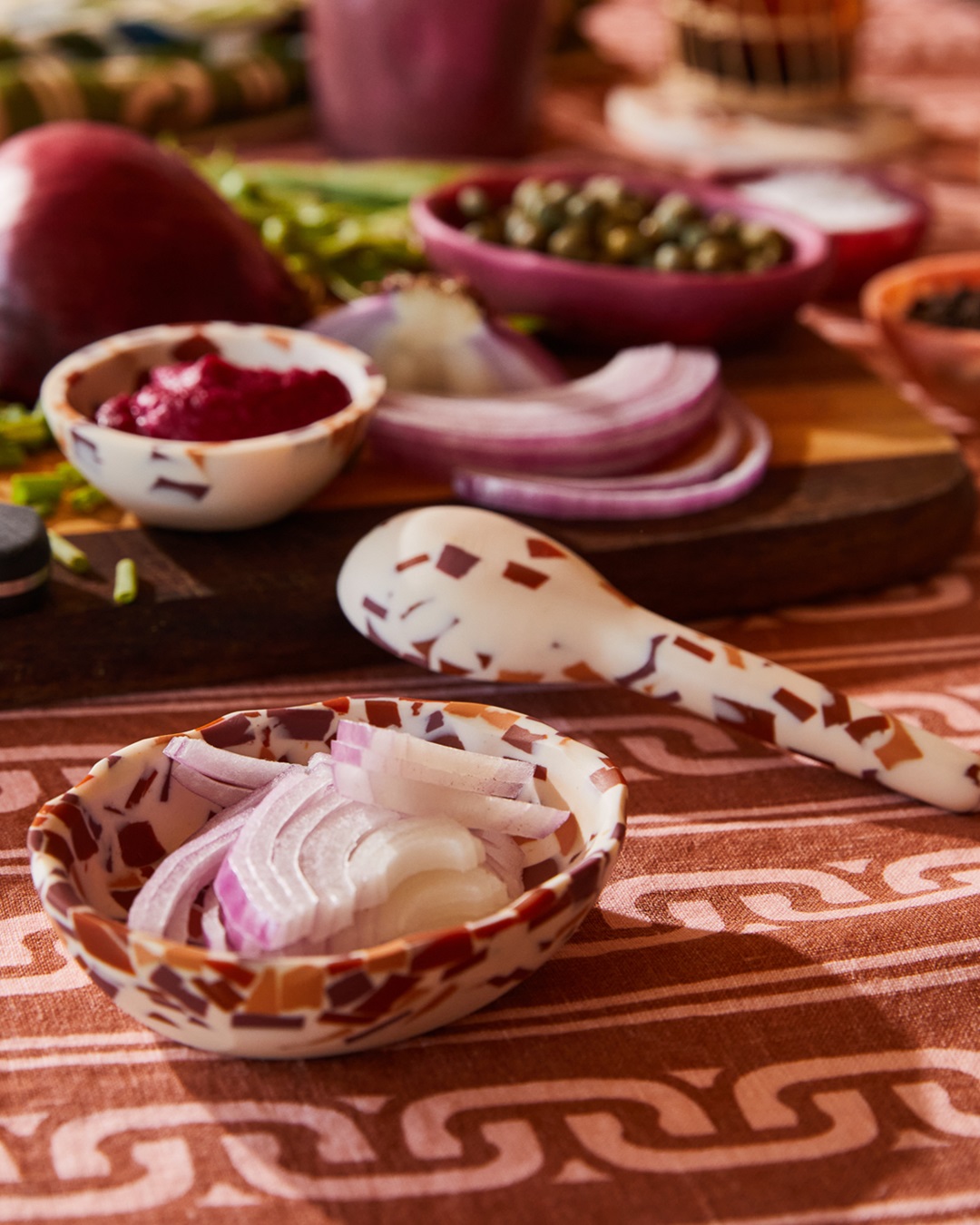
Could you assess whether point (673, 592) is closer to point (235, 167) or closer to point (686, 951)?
point (686, 951)

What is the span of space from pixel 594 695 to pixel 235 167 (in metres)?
1.38

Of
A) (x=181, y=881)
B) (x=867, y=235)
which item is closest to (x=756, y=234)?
(x=867, y=235)

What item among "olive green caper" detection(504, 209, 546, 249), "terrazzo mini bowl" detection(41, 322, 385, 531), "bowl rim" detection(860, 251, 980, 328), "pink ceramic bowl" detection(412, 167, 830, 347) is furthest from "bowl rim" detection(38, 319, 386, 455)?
"bowl rim" detection(860, 251, 980, 328)

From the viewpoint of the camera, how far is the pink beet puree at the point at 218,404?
4.11 feet

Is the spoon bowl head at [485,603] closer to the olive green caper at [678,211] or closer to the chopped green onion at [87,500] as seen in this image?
the chopped green onion at [87,500]

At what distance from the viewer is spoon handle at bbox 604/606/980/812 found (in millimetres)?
1058

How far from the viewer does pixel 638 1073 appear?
0.82m

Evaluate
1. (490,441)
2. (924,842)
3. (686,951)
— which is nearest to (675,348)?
(490,441)

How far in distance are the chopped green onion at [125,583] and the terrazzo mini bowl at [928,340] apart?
1.00 metres

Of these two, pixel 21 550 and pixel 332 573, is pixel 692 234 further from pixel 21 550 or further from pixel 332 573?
pixel 21 550

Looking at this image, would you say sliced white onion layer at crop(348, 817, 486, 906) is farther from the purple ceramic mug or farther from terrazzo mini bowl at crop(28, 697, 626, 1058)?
the purple ceramic mug

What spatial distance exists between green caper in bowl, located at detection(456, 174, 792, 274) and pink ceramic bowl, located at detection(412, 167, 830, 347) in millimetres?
25

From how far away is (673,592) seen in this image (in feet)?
4.40

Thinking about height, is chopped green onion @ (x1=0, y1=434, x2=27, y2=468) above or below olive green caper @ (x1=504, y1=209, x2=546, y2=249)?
below
